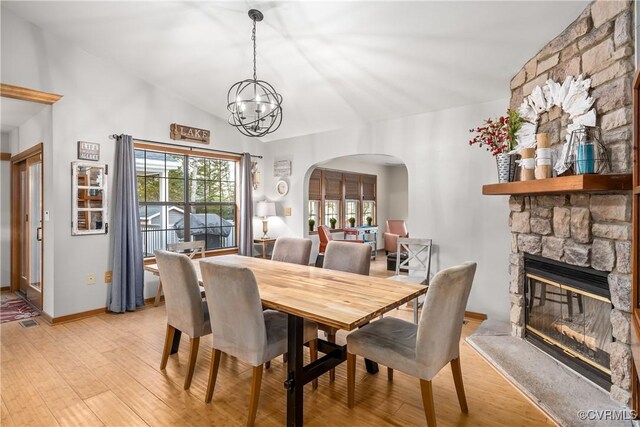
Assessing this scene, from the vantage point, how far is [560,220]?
257cm

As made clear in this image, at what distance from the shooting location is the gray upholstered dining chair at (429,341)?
5.87 feet

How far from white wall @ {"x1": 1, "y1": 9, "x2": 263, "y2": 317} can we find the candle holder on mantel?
455 centimetres

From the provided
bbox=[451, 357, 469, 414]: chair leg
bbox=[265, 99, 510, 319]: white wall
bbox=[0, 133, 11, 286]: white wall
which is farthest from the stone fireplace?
bbox=[0, 133, 11, 286]: white wall

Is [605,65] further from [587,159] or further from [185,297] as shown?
[185,297]

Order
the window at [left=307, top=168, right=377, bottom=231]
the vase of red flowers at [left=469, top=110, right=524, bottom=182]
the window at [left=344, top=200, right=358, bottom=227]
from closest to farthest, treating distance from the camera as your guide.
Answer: the vase of red flowers at [left=469, top=110, right=524, bottom=182], the window at [left=307, top=168, right=377, bottom=231], the window at [left=344, top=200, right=358, bottom=227]

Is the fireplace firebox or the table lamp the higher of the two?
the table lamp

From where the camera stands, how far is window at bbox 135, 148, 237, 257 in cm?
462

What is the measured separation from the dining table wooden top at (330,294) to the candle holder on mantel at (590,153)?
1.24 m

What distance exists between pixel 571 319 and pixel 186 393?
2866 mm

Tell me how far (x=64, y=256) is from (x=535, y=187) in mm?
4593

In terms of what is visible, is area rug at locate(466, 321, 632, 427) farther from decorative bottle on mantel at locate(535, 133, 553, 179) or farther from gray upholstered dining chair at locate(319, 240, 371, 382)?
decorative bottle on mantel at locate(535, 133, 553, 179)

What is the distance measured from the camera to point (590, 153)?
2.11 meters

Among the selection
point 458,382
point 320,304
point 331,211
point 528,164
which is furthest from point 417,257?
point 331,211

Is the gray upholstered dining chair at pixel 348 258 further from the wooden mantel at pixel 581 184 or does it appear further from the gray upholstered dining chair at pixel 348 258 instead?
the wooden mantel at pixel 581 184
